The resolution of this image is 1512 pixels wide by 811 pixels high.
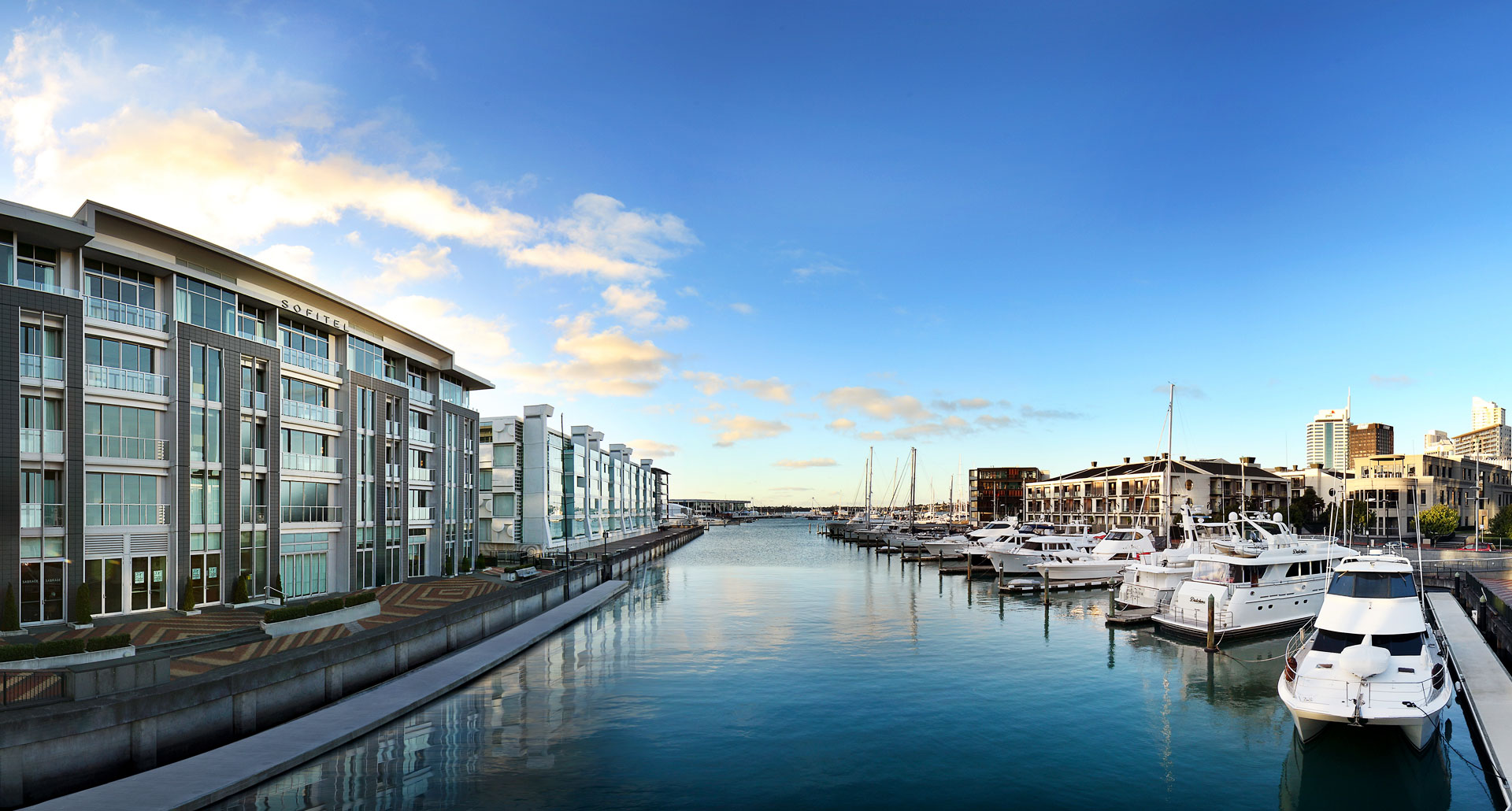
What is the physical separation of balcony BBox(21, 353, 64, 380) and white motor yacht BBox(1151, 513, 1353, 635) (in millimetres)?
57007

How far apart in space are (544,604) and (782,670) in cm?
2335

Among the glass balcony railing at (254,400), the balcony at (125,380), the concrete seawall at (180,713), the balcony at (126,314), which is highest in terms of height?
the balcony at (126,314)

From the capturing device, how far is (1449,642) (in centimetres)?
4053

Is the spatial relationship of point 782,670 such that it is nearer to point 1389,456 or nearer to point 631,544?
point 631,544

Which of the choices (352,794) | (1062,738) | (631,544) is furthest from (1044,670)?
(631,544)

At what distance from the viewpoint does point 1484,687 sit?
31.2m

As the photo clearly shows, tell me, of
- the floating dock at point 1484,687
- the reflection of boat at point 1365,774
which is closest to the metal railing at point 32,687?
the reflection of boat at point 1365,774

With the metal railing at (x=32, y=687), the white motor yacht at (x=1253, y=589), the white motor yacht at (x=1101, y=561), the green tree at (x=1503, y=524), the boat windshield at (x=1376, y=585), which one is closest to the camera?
the metal railing at (x=32, y=687)

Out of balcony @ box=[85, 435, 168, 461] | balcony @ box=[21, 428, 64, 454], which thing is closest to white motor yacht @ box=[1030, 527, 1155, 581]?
balcony @ box=[85, 435, 168, 461]

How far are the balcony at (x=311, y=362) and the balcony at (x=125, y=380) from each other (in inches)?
327

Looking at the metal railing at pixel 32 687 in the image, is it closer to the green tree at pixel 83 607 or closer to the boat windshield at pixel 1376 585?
Result: the green tree at pixel 83 607

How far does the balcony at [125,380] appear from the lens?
35.8m

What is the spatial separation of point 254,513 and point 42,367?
486 inches

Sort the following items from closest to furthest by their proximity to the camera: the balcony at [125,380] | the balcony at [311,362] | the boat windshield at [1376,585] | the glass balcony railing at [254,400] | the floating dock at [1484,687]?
the floating dock at [1484,687], the boat windshield at [1376,585], the balcony at [125,380], the glass balcony railing at [254,400], the balcony at [311,362]
